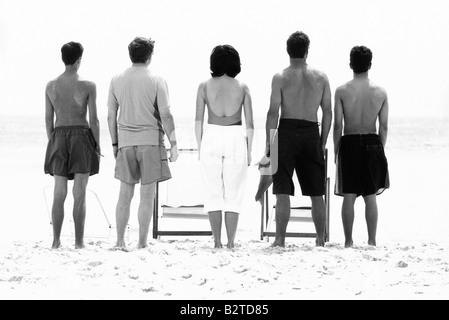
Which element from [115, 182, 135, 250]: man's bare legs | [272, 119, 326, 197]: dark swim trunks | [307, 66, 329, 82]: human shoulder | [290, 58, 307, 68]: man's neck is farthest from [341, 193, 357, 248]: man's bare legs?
[115, 182, 135, 250]: man's bare legs

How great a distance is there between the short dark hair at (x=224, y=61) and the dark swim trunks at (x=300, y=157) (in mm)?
565

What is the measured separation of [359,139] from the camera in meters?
7.19

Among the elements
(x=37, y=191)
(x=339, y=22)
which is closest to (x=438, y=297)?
(x=37, y=191)

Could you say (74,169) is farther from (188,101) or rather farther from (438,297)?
(188,101)

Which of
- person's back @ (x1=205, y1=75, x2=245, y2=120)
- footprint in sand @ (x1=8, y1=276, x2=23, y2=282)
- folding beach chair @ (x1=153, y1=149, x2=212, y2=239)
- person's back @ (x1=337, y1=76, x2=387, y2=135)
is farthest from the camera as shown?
folding beach chair @ (x1=153, y1=149, x2=212, y2=239)

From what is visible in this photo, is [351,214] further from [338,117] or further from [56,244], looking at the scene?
[56,244]

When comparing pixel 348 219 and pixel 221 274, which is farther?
pixel 348 219

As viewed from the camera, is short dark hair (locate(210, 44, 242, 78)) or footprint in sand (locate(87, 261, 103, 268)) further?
short dark hair (locate(210, 44, 242, 78))

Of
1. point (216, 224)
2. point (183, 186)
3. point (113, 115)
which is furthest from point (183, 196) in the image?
point (113, 115)

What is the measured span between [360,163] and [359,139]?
196 mm

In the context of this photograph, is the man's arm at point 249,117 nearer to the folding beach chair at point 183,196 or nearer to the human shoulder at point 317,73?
the human shoulder at point 317,73

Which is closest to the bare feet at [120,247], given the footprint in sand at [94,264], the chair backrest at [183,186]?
the footprint in sand at [94,264]

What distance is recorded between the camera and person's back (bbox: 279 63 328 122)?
6.91 metres

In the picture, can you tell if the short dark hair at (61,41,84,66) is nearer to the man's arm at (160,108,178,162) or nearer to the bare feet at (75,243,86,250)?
the man's arm at (160,108,178,162)
